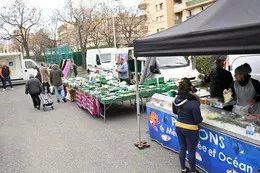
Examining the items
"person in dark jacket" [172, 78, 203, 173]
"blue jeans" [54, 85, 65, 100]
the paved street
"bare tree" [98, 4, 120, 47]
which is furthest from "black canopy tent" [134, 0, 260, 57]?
"bare tree" [98, 4, 120, 47]

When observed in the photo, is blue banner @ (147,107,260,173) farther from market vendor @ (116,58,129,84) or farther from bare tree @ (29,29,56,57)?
bare tree @ (29,29,56,57)

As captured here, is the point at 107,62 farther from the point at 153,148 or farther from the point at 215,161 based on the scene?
the point at 215,161

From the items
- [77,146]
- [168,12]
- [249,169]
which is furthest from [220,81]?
[168,12]

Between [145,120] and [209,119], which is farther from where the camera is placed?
[145,120]

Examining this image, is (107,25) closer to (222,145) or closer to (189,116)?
(189,116)

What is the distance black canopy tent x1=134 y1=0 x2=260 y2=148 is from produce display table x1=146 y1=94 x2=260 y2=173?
120 centimetres

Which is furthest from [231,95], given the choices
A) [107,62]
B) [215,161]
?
[107,62]

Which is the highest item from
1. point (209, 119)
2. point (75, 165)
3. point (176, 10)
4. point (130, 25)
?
point (176, 10)

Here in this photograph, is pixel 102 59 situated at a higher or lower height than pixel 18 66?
higher

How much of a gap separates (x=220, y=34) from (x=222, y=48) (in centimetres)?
17

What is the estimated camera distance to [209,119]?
14.6 ft

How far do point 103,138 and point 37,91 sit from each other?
535 centimetres

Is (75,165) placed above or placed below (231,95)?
below

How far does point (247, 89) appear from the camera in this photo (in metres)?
4.84
